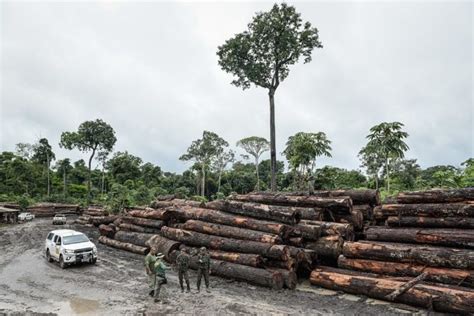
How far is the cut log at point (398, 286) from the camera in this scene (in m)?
9.99

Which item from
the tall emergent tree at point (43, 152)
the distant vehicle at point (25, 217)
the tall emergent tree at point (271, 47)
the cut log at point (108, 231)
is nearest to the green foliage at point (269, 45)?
the tall emergent tree at point (271, 47)

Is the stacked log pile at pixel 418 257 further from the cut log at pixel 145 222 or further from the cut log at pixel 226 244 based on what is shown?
the cut log at pixel 145 222

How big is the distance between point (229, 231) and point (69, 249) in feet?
26.3

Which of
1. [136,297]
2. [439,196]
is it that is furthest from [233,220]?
[439,196]

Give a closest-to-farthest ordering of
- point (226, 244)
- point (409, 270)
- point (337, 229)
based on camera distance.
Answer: point (409, 270) < point (337, 229) < point (226, 244)

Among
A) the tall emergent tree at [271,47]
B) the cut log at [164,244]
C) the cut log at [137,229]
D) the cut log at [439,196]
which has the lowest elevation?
the cut log at [164,244]

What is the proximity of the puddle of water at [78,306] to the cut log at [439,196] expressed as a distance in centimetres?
1342

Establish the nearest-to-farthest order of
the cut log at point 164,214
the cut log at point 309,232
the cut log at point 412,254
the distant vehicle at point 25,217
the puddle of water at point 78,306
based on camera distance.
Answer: the puddle of water at point 78,306 → the cut log at point 412,254 → the cut log at point 309,232 → the cut log at point 164,214 → the distant vehicle at point 25,217

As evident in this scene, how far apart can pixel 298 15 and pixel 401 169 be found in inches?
1805

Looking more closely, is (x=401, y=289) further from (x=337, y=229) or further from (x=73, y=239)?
(x=73, y=239)

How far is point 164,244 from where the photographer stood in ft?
60.6

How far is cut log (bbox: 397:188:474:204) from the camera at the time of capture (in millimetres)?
14414

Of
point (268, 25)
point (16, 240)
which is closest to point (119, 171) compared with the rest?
point (16, 240)

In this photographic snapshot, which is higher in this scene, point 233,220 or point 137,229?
point 233,220
